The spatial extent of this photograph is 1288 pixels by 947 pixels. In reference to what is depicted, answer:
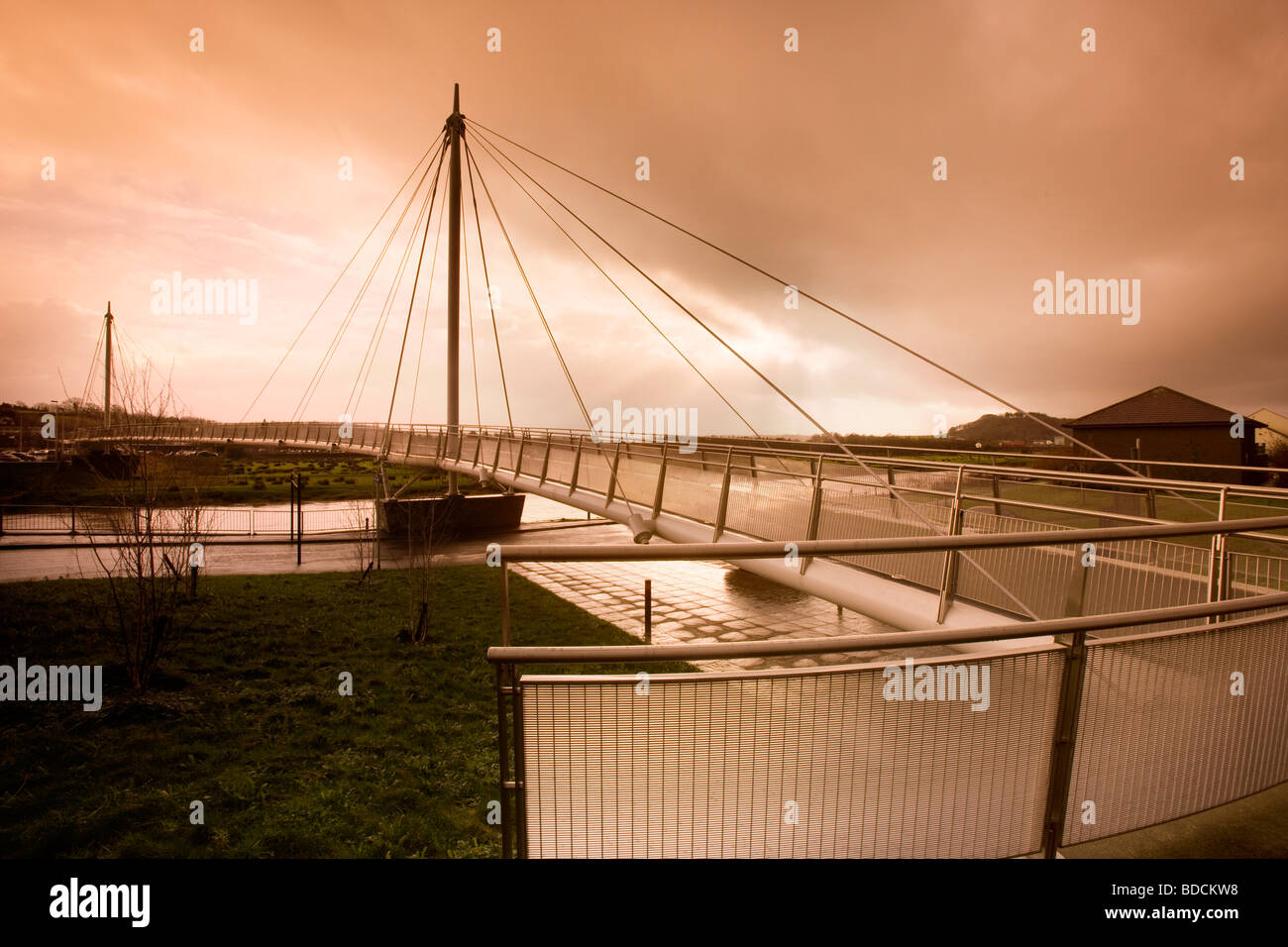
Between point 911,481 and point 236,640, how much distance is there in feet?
43.2

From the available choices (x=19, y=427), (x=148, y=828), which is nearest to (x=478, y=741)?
(x=148, y=828)

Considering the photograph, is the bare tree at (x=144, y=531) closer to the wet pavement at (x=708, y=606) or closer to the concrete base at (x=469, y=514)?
the wet pavement at (x=708, y=606)

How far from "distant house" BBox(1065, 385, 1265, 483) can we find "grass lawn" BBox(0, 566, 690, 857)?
33.6 m

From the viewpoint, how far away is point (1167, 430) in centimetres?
3362

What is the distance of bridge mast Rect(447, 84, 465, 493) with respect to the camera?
25719mm

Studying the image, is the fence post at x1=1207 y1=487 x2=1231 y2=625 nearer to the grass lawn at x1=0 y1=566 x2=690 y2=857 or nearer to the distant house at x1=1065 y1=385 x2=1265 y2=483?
the grass lawn at x1=0 y1=566 x2=690 y2=857

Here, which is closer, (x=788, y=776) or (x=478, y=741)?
(x=788, y=776)

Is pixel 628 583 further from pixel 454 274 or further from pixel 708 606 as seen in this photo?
pixel 454 274

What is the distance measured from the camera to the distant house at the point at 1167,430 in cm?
3136

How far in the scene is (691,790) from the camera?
7.30 feet

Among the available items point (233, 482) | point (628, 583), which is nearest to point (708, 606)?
point (628, 583)

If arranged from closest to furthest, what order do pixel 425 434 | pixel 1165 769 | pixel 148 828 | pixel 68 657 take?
pixel 1165 769, pixel 148 828, pixel 68 657, pixel 425 434

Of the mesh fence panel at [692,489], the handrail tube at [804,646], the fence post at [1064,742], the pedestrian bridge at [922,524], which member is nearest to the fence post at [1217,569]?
the pedestrian bridge at [922,524]
